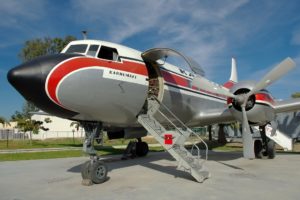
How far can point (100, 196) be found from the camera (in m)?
7.66

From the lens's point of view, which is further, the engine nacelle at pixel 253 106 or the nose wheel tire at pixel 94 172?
the engine nacelle at pixel 253 106

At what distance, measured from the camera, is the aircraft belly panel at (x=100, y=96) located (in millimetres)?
8734

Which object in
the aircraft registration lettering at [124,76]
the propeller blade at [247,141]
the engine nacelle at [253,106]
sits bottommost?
the propeller blade at [247,141]

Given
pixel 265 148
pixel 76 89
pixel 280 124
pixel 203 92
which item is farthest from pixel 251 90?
pixel 280 124

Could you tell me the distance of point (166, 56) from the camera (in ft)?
40.0

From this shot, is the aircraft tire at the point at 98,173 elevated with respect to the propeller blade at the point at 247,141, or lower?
lower

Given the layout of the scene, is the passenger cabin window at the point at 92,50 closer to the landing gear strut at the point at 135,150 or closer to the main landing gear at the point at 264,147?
the landing gear strut at the point at 135,150

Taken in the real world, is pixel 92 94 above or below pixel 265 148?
above

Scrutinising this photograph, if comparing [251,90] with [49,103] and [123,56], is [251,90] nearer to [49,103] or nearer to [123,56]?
[123,56]

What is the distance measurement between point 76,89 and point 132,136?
5.83 metres

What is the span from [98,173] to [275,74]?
26.8 feet

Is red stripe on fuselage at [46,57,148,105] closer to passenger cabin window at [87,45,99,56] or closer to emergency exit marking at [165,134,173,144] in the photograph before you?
passenger cabin window at [87,45,99,56]

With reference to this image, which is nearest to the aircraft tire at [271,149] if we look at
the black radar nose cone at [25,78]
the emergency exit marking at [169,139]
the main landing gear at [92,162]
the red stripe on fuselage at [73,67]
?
the emergency exit marking at [169,139]

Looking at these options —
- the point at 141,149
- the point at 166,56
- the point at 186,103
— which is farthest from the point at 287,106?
the point at 141,149
